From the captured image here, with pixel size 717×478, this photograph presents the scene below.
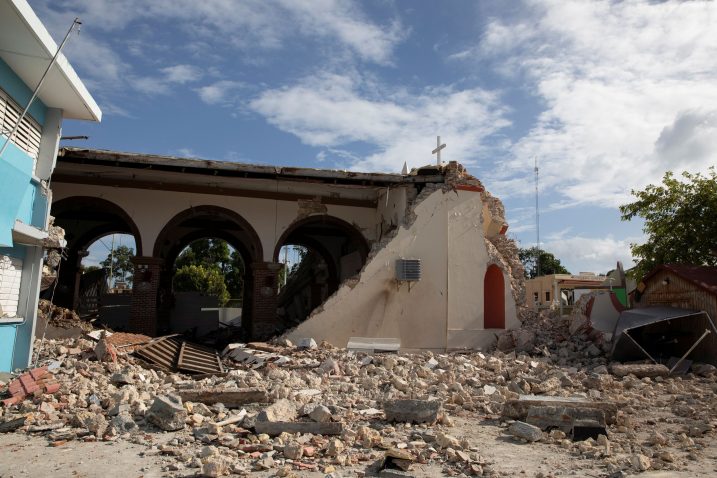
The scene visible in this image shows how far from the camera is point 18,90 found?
28.2 feet

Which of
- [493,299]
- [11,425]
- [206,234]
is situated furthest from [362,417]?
[206,234]

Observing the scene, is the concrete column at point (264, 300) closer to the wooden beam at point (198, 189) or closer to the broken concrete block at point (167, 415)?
the wooden beam at point (198, 189)

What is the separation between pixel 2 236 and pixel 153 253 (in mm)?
5827

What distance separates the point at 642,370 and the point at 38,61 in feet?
37.8

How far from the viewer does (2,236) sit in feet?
26.3

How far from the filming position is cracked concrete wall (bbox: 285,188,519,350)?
13.3m

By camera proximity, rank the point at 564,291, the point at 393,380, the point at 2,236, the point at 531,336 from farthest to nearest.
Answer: the point at 564,291 → the point at 531,336 → the point at 393,380 → the point at 2,236

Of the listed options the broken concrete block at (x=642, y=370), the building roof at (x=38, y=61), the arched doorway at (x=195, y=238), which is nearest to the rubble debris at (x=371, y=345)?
the broken concrete block at (x=642, y=370)

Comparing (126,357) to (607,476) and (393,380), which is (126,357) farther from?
(607,476)

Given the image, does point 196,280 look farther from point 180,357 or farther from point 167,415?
point 167,415

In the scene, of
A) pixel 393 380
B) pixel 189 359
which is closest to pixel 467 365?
pixel 393 380

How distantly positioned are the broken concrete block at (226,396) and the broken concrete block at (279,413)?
2.78 ft

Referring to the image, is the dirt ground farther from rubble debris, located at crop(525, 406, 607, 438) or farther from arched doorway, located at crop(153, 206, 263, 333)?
arched doorway, located at crop(153, 206, 263, 333)

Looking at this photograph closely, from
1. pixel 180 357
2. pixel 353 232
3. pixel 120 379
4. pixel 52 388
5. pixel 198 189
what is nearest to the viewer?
pixel 52 388
